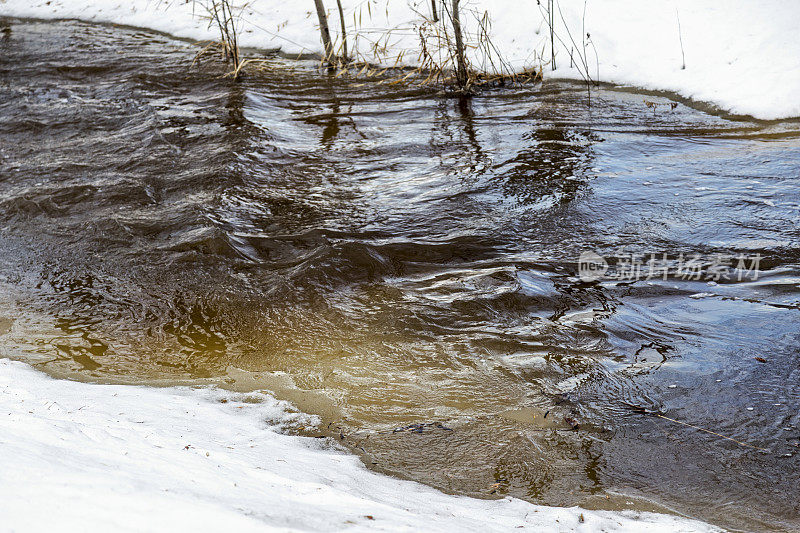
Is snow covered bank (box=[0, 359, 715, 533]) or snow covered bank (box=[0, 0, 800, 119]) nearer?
snow covered bank (box=[0, 359, 715, 533])

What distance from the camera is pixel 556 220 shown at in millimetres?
4828

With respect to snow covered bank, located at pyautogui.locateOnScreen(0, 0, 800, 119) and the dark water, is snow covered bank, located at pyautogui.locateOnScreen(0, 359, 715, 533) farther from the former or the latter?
snow covered bank, located at pyautogui.locateOnScreen(0, 0, 800, 119)

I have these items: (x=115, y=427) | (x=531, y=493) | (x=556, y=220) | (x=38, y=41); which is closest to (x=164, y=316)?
(x=115, y=427)

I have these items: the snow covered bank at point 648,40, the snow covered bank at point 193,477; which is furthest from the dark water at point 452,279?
the snow covered bank at point 648,40

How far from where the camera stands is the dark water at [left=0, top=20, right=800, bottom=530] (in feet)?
9.06

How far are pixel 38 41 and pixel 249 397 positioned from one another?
39.8ft

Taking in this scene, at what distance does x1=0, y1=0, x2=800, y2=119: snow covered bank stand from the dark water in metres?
0.53

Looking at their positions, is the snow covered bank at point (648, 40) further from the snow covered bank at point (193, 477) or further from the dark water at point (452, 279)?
the snow covered bank at point (193, 477)

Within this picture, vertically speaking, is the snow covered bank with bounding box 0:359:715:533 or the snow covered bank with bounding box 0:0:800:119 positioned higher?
the snow covered bank with bounding box 0:0:800:119

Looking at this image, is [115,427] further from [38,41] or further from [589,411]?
[38,41]

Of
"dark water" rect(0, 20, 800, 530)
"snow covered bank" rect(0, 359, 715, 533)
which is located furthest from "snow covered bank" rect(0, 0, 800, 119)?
"snow covered bank" rect(0, 359, 715, 533)

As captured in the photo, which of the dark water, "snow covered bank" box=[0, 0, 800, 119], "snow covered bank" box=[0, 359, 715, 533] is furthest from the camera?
"snow covered bank" box=[0, 0, 800, 119]

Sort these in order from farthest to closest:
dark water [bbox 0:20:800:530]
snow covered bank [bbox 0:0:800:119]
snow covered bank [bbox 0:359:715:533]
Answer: snow covered bank [bbox 0:0:800:119] → dark water [bbox 0:20:800:530] → snow covered bank [bbox 0:359:715:533]

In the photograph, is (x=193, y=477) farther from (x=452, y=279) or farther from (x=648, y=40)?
(x=648, y=40)
